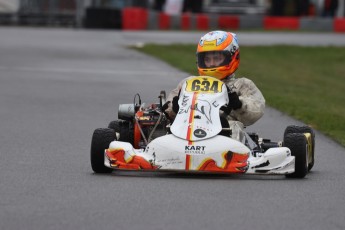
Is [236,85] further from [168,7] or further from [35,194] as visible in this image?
[168,7]

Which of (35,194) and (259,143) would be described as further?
(259,143)

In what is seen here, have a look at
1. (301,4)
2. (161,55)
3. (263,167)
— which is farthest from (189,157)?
(301,4)

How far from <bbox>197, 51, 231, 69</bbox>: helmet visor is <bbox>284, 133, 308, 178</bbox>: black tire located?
1065mm

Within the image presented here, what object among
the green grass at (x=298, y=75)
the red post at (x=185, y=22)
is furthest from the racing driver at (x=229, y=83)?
the red post at (x=185, y=22)

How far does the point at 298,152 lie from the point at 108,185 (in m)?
1.57

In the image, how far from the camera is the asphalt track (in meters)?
7.30

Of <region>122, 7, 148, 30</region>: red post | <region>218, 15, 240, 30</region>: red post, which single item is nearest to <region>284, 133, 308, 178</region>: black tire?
<region>122, 7, 148, 30</region>: red post

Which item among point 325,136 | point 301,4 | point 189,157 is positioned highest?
point 189,157

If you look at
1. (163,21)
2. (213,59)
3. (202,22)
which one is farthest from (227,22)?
(213,59)

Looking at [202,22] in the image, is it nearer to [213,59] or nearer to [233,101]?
[213,59]

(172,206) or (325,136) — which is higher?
(172,206)

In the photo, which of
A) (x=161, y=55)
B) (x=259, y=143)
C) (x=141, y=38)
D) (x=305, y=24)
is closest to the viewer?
(x=259, y=143)

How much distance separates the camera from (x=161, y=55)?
26031 millimetres

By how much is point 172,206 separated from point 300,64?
19809mm
